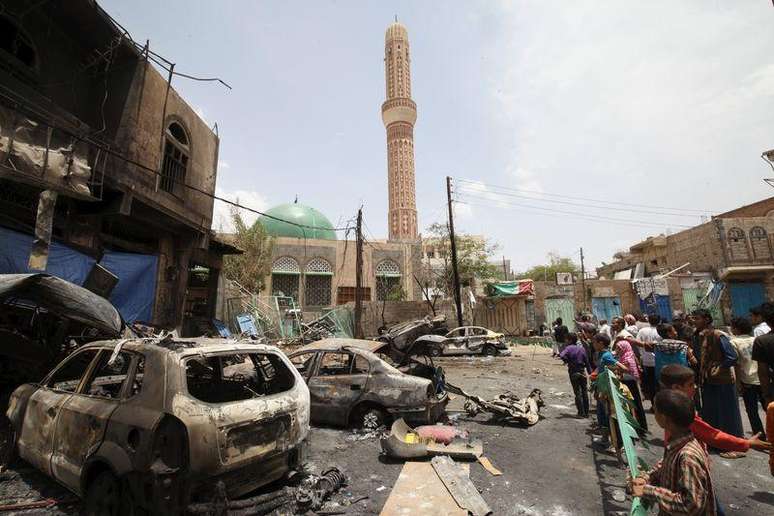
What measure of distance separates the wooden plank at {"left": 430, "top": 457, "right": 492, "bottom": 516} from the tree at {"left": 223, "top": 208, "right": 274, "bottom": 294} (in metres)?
22.9

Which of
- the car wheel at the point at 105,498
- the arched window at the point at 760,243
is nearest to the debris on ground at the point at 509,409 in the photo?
the car wheel at the point at 105,498

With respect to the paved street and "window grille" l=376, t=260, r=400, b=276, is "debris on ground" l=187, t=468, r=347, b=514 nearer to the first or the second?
the paved street

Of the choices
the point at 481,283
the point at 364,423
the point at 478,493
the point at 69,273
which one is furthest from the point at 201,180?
the point at 481,283

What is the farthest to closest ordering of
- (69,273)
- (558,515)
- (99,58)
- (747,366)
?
(99,58), (69,273), (747,366), (558,515)

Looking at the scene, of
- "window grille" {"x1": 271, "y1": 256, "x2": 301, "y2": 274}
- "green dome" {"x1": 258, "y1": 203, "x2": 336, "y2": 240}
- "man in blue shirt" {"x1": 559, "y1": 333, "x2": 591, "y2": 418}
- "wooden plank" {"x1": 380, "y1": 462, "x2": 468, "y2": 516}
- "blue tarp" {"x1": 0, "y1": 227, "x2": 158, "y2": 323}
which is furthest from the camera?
"green dome" {"x1": 258, "y1": 203, "x2": 336, "y2": 240}

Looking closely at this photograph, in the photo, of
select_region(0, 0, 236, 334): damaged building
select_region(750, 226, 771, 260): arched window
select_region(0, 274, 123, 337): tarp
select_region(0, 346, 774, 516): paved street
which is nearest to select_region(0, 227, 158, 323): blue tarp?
select_region(0, 0, 236, 334): damaged building

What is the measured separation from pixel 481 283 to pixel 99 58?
26069 mm

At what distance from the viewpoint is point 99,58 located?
9.14m

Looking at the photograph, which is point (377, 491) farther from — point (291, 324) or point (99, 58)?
point (291, 324)

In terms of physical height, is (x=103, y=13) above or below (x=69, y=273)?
above

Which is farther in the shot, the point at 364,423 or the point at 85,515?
the point at 364,423

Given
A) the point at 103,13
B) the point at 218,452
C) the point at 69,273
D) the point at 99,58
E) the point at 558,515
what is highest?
the point at 103,13

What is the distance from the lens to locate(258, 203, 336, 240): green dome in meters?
34.1

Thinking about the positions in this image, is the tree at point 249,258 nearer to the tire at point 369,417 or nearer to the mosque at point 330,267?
the mosque at point 330,267
